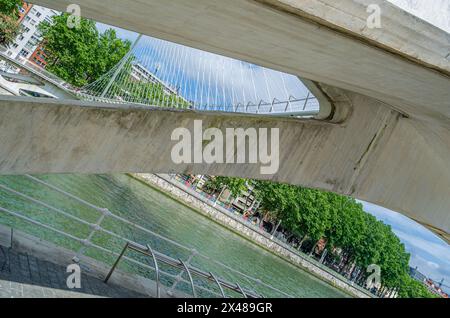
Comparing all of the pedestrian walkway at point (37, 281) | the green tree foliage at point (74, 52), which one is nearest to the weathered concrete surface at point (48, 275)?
the pedestrian walkway at point (37, 281)

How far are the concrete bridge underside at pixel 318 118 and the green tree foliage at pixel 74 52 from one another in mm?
41283

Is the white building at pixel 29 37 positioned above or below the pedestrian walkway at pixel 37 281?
above

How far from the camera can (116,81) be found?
32469 mm

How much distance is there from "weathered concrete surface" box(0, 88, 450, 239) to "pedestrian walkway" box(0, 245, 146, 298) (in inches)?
43.3

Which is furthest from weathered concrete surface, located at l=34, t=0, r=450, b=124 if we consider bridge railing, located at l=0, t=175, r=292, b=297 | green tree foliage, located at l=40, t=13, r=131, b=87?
green tree foliage, located at l=40, t=13, r=131, b=87

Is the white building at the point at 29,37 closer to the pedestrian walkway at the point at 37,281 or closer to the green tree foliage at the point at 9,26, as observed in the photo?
the green tree foliage at the point at 9,26

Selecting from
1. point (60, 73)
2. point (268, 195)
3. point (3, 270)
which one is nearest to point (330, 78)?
point (3, 270)

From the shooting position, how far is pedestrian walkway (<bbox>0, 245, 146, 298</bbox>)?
4551mm

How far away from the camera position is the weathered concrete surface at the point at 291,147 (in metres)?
4.82

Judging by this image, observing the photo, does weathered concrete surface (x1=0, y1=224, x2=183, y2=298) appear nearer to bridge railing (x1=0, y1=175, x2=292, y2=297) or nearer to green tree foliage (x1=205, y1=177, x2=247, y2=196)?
bridge railing (x1=0, y1=175, x2=292, y2=297)

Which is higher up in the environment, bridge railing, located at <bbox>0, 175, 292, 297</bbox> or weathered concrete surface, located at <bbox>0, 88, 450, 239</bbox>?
weathered concrete surface, located at <bbox>0, 88, 450, 239</bbox>

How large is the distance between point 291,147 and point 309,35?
2775 millimetres
